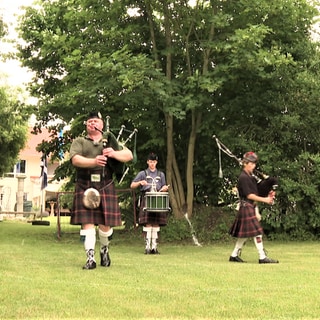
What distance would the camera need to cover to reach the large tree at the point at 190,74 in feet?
38.2

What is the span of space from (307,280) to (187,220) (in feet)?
24.0

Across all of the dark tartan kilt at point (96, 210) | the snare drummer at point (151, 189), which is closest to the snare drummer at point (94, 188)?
the dark tartan kilt at point (96, 210)

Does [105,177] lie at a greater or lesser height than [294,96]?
lesser

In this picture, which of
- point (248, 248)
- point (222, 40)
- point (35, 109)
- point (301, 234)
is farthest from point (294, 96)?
point (35, 109)

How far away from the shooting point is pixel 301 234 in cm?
1373

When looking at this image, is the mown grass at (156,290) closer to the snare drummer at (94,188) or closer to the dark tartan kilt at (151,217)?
the snare drummer at (94,188)

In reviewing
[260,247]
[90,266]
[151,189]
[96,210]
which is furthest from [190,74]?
[90,266]

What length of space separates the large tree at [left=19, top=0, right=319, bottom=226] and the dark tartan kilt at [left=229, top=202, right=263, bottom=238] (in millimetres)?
3577

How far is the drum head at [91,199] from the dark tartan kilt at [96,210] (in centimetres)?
9

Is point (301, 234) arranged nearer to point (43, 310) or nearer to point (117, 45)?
point (117, 45)

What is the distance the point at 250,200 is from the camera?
8.52 metres

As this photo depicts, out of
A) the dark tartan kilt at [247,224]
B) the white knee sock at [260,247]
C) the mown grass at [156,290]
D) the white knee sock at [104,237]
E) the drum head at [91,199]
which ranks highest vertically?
the drum head at [91,199]

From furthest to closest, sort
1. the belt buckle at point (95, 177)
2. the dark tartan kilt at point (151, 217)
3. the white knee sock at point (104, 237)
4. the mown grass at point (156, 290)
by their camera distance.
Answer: the dark tartan kilt at point (151, 217) → the white knee sock at point (104, 237) → the belt buckle at point (95, 177) → the mown grass at point (156, 290)

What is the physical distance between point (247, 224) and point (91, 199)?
2.64 metres
